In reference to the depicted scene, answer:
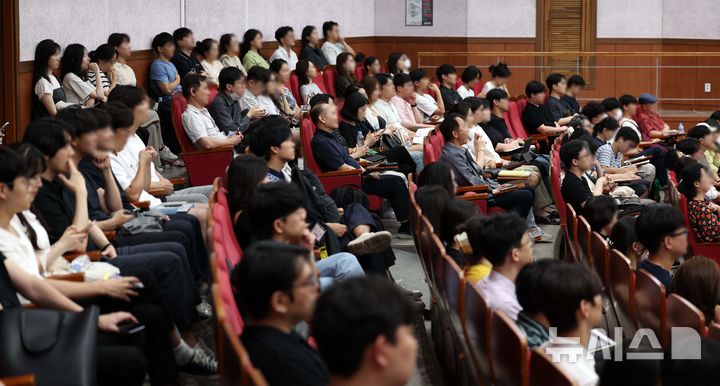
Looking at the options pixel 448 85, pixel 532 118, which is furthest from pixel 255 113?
pixel 448 85

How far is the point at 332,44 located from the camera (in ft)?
39.5

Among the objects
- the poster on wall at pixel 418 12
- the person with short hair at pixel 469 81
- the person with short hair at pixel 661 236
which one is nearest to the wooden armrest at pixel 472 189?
the person with short hair at pixel 661 236

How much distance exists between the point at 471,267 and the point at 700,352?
1.07 m

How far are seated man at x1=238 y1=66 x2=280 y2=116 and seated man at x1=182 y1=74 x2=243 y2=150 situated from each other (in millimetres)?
1063

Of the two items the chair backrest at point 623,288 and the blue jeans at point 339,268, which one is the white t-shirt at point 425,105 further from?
the blue jeans at point 339,268

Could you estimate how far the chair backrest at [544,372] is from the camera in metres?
2.54

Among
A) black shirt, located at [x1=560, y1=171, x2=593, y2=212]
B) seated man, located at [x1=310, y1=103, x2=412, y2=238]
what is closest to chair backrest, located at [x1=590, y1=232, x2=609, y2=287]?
black shirt, located at [x1=560, y1=171, x2=593, y2=212]

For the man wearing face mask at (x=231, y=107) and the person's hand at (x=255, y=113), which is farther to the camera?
the person's hand at (x=255, y=113)

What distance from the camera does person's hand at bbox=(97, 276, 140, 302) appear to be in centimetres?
341

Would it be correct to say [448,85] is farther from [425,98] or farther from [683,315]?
[683,315]

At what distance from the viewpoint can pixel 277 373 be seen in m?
2.49

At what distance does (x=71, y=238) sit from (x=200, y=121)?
9.95ft

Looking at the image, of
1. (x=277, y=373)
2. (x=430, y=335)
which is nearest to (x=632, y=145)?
(x=430, y=335)

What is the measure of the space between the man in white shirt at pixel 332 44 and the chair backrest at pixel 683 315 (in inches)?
334
